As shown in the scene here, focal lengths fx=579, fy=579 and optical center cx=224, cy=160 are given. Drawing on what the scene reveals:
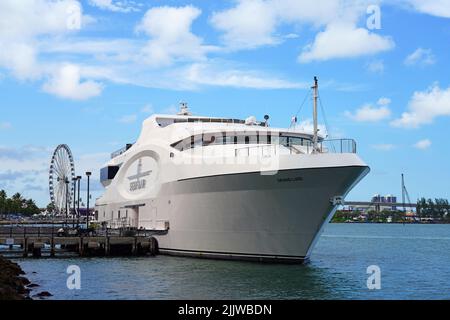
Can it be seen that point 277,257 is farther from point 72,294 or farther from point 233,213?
point 72,294

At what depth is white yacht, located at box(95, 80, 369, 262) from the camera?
2794 cm

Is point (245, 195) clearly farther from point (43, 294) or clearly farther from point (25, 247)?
point (25, 247)

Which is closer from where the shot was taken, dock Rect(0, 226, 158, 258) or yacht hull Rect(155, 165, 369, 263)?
yacht hull Rect(155, 165, 369, 263)

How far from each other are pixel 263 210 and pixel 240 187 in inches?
67.1

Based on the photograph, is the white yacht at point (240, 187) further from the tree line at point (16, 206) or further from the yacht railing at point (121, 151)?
the tree line at point (16, 206)

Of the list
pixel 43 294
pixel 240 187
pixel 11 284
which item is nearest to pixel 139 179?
pixel 240 187

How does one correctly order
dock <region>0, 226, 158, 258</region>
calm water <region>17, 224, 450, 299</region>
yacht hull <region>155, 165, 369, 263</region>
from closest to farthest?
calm water <region>17, 224, 450, 299</region>
yacht hull <region>155, 165, 369, 263</region>
dock <region>0, 226, 158, 258</region>

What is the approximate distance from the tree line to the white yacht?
133723 millimetres

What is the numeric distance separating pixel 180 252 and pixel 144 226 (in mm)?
6105

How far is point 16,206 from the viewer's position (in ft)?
552

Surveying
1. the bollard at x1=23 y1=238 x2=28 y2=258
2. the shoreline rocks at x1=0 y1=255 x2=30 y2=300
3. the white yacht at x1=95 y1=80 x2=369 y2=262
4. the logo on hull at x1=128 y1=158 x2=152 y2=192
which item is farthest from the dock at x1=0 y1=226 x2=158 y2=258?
the shoreline rocks at x1=0 y1=255 x2=30 y2=300

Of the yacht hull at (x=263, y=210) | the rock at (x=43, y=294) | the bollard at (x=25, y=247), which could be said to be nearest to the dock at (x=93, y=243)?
the bollard at (x=25, y=247)

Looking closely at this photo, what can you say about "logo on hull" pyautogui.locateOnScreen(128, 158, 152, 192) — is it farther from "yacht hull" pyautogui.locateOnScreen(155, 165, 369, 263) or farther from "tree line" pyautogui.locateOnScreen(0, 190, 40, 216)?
"tree line" pyautogui.locateOnScreen(0, 190, 40, 216)

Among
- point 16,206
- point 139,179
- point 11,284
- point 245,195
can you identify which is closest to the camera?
point 11,284
